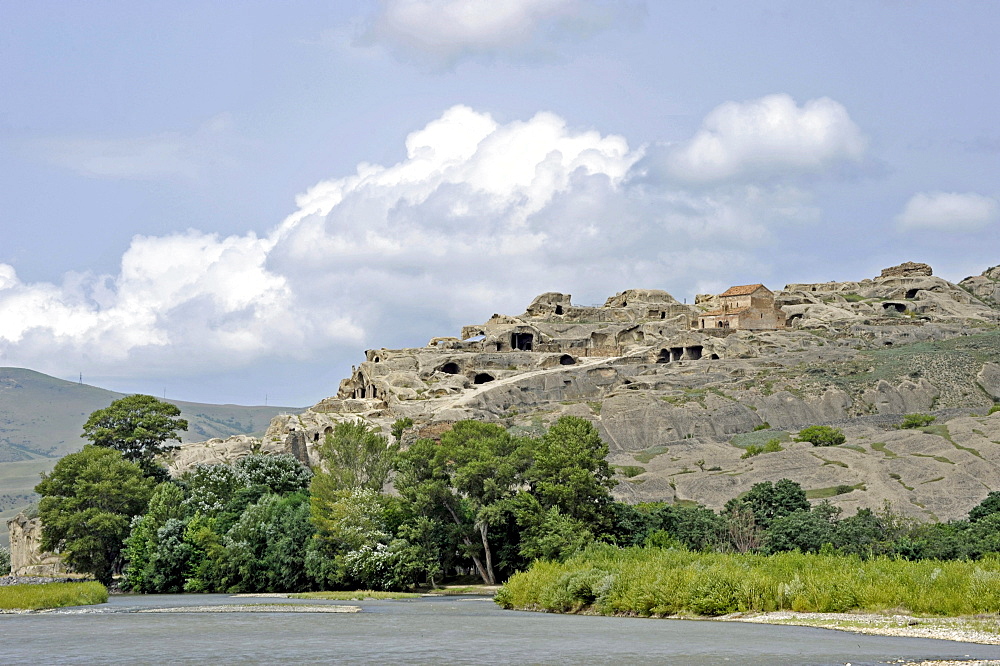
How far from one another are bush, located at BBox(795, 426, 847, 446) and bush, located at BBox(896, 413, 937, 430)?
7577 mm

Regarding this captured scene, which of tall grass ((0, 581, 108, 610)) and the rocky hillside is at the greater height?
the rocky hillside

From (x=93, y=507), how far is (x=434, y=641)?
61.6m

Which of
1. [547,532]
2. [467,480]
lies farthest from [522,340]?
[547,532]

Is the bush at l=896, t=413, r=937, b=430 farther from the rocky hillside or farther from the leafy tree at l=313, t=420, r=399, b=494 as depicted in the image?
the leafy tree at l=313, t=420, r=399, b=494

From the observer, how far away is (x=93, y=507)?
97625mm

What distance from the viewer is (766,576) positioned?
52.8 meters

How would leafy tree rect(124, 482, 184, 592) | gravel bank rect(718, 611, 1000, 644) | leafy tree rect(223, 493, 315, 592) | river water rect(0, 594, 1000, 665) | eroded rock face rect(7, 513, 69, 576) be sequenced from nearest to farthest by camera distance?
river water rect(0, 594, 1000, 665), gravel bank rect(718, 611, 1000, 644), leafy tree rect(223, 493, 315, 592), leafy tree rect(124, 482, 184, 592), eroded rock face rect(7, 513, 69, 576)

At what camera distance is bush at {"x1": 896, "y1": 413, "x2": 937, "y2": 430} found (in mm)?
123125

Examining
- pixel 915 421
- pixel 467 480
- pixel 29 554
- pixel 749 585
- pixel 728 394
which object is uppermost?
pixel 728 394

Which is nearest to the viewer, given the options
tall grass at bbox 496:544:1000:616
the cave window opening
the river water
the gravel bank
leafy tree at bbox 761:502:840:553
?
the river water

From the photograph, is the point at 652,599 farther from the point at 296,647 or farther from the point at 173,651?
the point at 173,651

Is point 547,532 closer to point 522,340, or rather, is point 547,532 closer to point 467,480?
point 467,480

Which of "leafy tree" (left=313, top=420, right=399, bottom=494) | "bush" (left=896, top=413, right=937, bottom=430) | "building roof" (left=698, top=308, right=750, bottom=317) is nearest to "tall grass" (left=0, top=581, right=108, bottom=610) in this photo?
"leafy tree" (left=313, top=420, right=399, bottom=494)

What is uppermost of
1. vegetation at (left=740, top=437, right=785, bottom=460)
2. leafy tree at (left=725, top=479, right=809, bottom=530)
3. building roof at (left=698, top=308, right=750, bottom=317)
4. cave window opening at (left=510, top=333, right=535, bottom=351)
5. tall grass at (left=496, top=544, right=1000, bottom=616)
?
building roof at (left=698, top=308, right=750, bottom=317)
